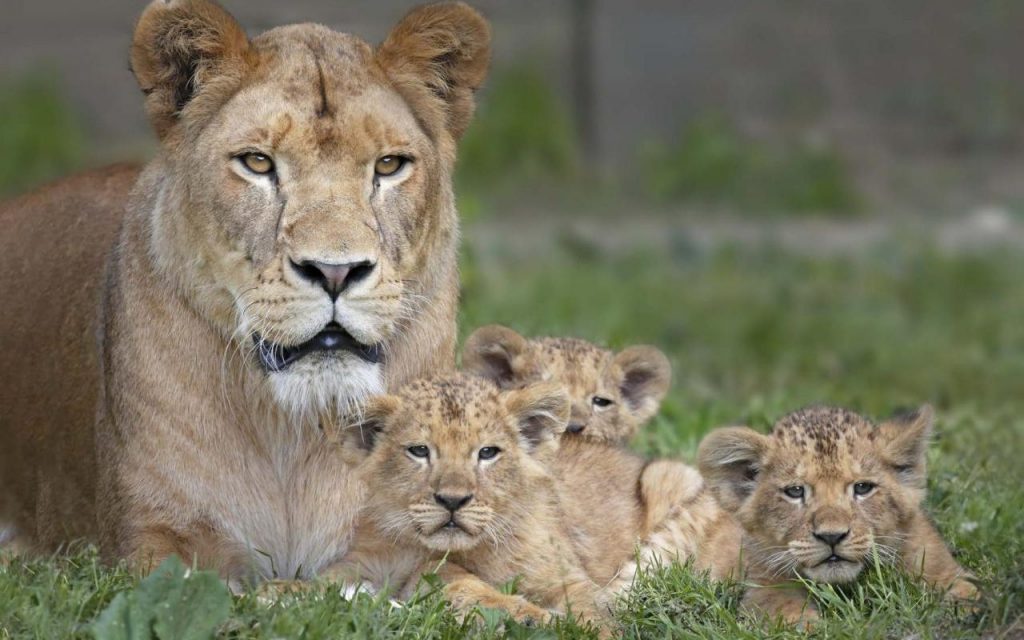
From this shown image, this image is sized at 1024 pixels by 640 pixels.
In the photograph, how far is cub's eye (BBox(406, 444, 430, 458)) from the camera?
4.74m

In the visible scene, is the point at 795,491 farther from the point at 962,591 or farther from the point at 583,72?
the point at 583,72

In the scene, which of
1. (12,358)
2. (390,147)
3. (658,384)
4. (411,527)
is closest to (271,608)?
(411,527)

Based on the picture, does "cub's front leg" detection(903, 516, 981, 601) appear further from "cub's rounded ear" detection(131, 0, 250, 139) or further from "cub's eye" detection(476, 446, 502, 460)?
"cub's rounded ear" detection(131, 0, 250, 139)

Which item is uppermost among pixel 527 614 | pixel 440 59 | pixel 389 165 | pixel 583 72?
pixel 440 59

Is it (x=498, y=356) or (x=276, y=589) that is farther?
(x=498, y=356)

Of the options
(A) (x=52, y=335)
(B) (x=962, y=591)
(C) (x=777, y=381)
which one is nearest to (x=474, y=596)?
(B) (x=962, y=591)

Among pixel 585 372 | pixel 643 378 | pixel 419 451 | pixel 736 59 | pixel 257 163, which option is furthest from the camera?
pixel 736 59

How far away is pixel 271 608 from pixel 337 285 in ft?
2.57

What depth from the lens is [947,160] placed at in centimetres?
1257

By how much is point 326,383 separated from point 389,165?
1.95 ft

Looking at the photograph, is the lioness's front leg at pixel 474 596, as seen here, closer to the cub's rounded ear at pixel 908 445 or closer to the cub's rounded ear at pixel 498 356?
the cub's rounded ear at pixel 908 445

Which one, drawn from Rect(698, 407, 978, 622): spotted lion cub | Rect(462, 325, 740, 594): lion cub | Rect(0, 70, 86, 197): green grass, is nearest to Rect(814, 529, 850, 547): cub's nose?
Rect(698, 407, 978, 622): spotted lion cub

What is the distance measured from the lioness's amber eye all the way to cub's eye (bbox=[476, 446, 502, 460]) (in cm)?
77

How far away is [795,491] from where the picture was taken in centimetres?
470
